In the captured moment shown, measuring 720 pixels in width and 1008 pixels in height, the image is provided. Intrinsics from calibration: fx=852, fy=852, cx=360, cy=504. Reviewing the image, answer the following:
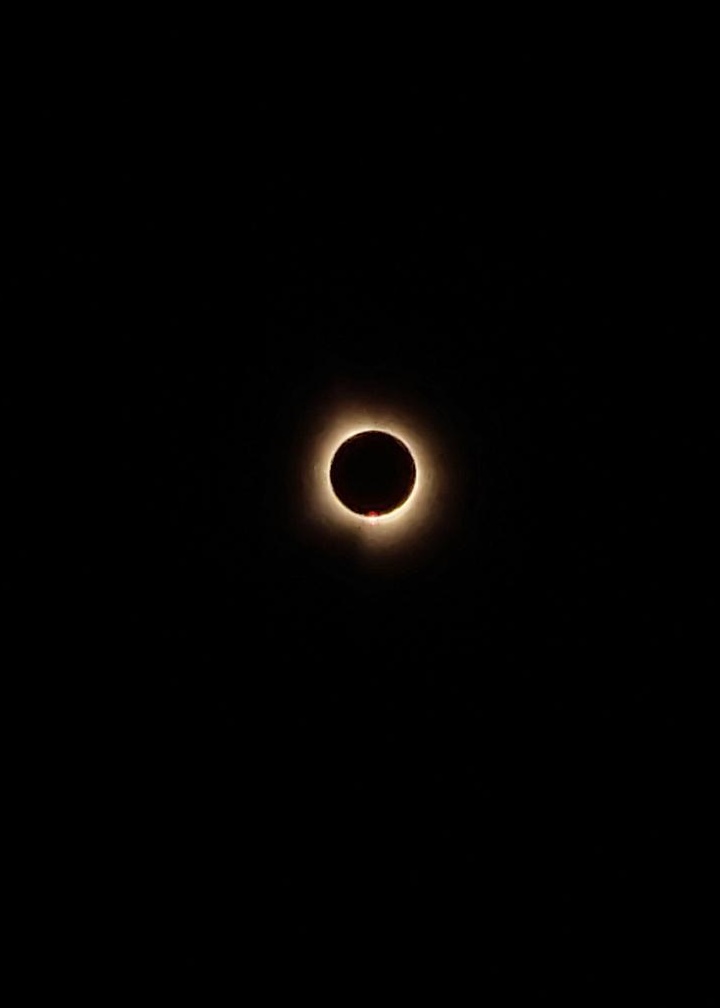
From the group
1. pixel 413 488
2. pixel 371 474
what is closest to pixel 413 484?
pixel 413 488

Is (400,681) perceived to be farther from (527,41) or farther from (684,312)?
(527,41)

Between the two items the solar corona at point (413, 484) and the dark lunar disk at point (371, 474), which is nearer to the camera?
the dark lunar disk at point (371, 474)

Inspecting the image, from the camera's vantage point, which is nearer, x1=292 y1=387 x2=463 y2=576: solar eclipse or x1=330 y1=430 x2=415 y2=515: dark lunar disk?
x1=330 y1=430 x2=415 y2=515: dark lunar disk

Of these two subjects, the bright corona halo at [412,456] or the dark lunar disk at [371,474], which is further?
the bright corona halo at [412,456]

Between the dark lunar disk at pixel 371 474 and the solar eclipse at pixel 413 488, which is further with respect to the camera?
the solar eclipse at pixel 413 488

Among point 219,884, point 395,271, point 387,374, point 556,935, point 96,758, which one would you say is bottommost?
point 556,935

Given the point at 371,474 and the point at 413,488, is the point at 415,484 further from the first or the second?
the point at 371,474

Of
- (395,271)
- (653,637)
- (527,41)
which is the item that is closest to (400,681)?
(653,637)

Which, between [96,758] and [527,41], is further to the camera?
[96,758]
